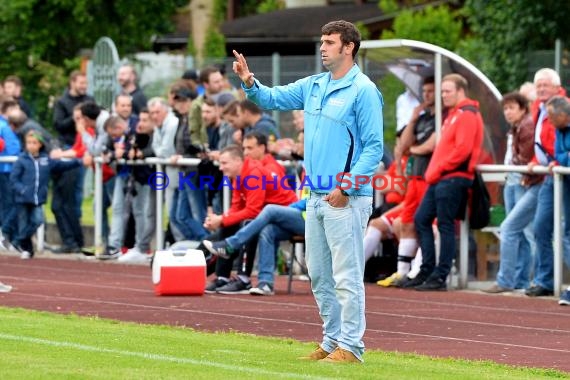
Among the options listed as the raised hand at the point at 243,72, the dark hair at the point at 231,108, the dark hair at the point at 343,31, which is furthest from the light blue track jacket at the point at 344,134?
the dark hair at the point at 231,108

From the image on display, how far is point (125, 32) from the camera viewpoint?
41.9 meters

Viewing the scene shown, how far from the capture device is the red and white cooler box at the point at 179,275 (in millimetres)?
17344

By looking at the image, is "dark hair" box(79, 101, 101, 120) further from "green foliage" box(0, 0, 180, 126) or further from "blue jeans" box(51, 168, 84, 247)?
"green foliage" box(0, 0, 180, 126)

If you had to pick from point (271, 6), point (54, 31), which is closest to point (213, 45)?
point (54, 31)

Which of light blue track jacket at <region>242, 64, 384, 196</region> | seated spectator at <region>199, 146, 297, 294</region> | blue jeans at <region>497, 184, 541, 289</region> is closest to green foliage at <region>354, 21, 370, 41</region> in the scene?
blue jeans at <region>497, 184, 541, 289</region>

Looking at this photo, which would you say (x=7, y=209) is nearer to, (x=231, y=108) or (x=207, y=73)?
(x=207, y=73)

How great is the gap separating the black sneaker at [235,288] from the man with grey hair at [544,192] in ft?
9.69

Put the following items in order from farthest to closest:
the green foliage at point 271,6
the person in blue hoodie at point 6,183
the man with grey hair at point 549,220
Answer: the green foliage at point 271,6 → the person in blue hoodie at point 6,183 → the man with grey hair at point 549,220

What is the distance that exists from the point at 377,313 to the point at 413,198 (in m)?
3.51

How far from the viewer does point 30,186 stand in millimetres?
23734

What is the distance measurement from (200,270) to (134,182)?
555 cm

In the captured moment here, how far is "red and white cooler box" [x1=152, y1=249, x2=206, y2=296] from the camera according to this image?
17344 millimetres

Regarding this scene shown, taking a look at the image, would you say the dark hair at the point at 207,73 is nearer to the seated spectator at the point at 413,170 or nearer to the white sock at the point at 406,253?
the seated spectator at the point at 413,170

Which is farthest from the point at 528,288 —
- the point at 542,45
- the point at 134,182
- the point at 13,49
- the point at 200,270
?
the point at 13,49
